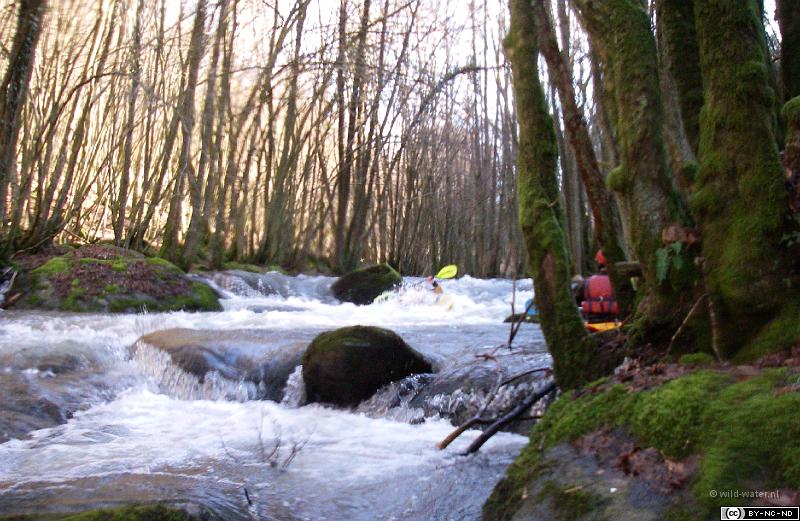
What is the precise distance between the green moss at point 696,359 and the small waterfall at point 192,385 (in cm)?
440

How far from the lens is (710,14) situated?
3270 mm

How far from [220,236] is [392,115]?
7960 mm

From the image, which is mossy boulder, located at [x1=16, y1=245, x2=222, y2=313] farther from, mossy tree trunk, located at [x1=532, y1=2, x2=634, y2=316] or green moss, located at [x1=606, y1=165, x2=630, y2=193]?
green moss, located at [x1=606, y1=165, x2=630, y2=193]

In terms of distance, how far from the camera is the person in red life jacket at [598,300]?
237 inches

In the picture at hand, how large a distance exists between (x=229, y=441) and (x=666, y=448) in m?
3.40

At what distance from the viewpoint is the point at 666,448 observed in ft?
7.98

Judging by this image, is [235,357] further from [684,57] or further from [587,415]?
[684,57]

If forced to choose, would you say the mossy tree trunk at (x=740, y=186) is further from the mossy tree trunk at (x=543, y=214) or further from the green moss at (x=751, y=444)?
the mossy tree trunk at (x=543, y=214)

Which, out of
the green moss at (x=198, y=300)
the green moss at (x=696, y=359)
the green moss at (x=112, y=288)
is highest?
the green moss at (x=112, y=288)

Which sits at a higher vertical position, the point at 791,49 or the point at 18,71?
the point at 18,71

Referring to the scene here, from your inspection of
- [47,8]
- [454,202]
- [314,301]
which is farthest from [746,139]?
[454,202]

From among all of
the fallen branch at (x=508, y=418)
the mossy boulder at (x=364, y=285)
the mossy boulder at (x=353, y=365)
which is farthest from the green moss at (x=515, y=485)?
the mossy boulder at (x=364, y=285)

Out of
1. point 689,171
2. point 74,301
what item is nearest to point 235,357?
point 689,171

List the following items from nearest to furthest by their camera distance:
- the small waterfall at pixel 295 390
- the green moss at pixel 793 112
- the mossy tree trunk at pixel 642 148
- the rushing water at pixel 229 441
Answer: the green moss at pixel 793 112 → the mossy tree trunk at pixel 642 148 → the rushing water at pixel 229 441 → the small waterfall at pixel 295 390
